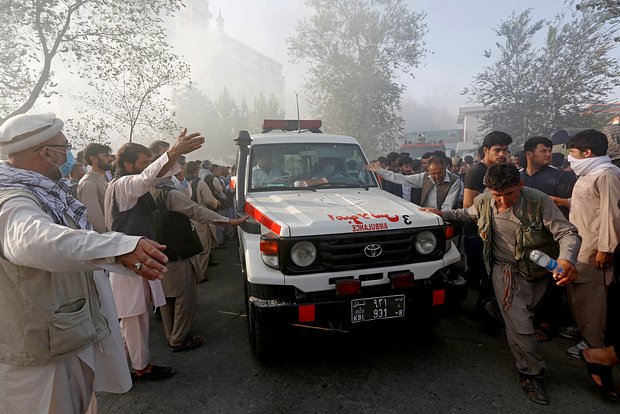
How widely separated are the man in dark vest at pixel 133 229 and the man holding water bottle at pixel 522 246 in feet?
8.61

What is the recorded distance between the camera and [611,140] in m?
3.44

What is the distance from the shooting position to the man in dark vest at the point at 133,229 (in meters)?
2.74

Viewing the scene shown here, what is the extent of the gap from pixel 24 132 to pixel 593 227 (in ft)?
13.2

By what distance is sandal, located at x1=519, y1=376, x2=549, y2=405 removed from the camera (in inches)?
97.5

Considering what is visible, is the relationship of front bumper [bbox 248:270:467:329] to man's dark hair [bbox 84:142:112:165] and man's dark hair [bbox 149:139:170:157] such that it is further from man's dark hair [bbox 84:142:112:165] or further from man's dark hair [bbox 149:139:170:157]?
man's dark hair [bbox 84:142:112:165]

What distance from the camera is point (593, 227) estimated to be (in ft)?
9.41

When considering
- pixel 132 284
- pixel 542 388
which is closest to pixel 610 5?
pixel 542 388

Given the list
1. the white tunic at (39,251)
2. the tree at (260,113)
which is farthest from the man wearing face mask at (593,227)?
the tree at (260,113)

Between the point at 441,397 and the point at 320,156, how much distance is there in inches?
108

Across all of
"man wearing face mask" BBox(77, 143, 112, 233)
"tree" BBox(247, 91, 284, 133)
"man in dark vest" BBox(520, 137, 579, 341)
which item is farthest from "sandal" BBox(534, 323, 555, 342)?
"tree" BBox(247, 91, 284, 133)

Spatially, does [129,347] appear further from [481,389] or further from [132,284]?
[481,389]

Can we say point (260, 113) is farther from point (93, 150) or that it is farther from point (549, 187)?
point (549, 187)

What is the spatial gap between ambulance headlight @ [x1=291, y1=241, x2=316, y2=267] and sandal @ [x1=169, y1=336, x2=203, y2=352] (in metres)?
1.69

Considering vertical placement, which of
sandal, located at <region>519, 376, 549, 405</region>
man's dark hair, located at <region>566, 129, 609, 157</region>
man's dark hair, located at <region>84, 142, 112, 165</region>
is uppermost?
man's dark hair, located at <region>84, 142, 112, 165</region>
